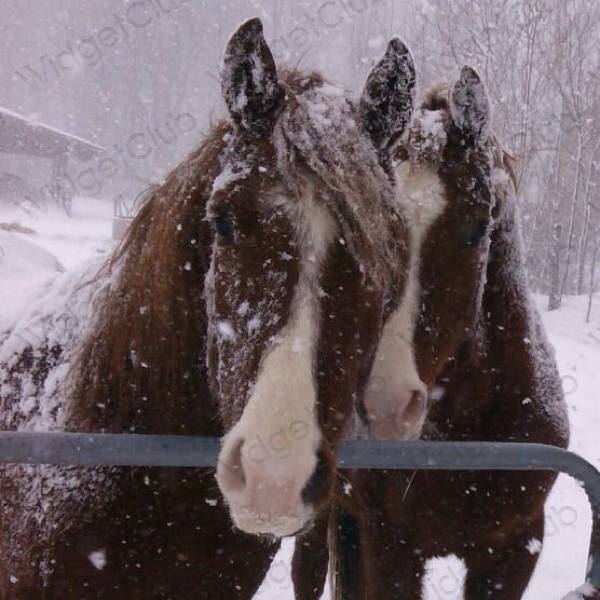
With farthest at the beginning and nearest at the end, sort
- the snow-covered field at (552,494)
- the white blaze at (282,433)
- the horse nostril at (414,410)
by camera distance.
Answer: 1. the snow-covered field at (552,494)
2. the horse nostril at (414,410)
3. the white blaze at (282,433)

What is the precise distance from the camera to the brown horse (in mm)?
2191

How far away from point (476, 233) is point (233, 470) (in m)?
1.34

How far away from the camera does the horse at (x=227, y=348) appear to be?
121 cm

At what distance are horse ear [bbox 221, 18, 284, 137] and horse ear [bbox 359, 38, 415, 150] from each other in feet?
0.87

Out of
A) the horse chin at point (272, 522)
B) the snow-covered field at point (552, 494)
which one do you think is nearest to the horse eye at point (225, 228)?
the horse chin at point (272, 522)

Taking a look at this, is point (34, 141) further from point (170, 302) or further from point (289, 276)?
point (289, 276)

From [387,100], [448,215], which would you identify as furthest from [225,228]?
[448,215]

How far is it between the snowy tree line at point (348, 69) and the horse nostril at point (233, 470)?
0.88m

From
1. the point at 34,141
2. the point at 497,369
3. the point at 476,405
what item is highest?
the point at 497,369

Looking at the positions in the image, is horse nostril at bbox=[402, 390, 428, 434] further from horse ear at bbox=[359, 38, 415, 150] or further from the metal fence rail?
horse ear at bbox=[359, 38, 415, 150]

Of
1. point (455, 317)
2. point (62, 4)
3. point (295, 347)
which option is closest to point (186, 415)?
point (295, 347)

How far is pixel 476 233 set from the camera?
213cm

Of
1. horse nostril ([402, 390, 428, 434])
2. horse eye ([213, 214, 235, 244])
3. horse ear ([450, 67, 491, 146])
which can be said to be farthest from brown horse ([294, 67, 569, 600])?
horse eye ([213, 214, 235, 244])

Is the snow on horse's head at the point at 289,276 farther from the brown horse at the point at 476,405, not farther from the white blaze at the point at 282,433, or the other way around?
the brown horse at the point at 476,405
